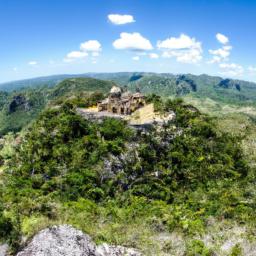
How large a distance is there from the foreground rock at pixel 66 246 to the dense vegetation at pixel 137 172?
15.0ft

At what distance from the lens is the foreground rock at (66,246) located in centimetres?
1347

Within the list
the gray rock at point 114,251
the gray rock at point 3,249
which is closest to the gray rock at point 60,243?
the gray rock at point 114,251

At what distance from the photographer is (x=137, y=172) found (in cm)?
3391

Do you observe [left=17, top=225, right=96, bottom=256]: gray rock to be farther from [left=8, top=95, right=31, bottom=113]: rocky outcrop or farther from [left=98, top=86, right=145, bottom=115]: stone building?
[left=8, top=95, right=31, bottom=113]: rocky outcrop

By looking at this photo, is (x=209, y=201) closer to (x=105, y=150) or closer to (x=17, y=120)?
(x=105, y=150)

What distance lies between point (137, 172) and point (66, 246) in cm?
2037

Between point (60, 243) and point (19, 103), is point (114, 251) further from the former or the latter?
point (19, 103)

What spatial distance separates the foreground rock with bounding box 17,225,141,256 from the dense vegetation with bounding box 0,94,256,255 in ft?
15.0

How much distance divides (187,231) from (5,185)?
18.8 metres

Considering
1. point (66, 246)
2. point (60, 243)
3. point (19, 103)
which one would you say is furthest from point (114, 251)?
point (19, 103)

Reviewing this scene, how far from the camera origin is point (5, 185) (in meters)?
32.2

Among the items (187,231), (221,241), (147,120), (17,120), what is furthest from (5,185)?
(17,120)

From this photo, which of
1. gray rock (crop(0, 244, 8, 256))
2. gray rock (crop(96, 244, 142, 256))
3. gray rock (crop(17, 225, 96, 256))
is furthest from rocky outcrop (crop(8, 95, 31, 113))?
gray rock (crop(96, 244, 142, 256))

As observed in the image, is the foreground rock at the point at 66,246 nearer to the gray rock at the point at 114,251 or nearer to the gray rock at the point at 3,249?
the gray rock at the point at 114,251
